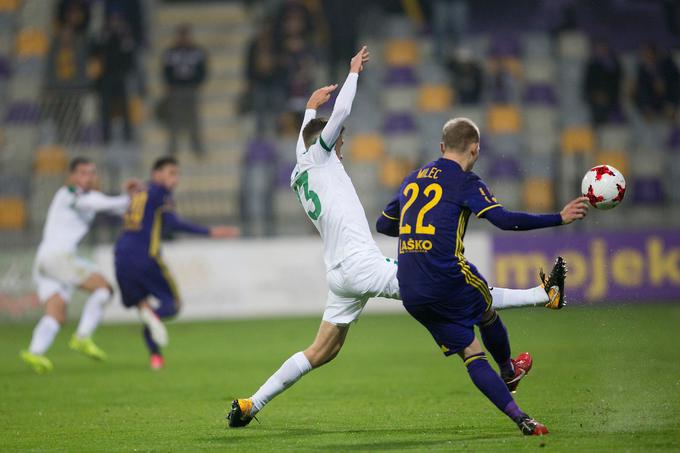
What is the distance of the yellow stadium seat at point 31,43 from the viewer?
24.1 m

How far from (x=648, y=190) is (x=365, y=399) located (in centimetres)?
1177

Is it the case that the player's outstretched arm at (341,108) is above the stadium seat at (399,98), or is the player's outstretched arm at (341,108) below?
below

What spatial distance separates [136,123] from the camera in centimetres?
2291

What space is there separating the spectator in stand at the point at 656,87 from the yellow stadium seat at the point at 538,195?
311cm

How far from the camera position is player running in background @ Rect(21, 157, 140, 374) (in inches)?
486

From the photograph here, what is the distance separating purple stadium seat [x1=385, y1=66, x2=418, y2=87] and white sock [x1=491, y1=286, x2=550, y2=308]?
53.9 ft

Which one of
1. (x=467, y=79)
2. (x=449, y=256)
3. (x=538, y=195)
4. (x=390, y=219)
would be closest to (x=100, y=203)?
(x=390, y=219)

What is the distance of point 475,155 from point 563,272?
35.4 inches

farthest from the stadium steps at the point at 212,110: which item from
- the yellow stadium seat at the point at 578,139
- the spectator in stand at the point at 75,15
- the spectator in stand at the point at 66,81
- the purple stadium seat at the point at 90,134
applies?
the yellow stadium seat at the point at 578,139

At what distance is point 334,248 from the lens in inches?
294

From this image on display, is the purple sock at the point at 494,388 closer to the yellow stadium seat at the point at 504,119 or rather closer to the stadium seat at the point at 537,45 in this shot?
the yellow stadium seat at the point at 504,119

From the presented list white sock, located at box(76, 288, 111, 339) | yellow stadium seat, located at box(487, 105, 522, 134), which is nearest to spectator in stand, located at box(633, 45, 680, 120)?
yellow stadium seat, located at box(487, 105, 522, 134)

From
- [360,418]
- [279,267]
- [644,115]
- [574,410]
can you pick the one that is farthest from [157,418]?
[644,115]

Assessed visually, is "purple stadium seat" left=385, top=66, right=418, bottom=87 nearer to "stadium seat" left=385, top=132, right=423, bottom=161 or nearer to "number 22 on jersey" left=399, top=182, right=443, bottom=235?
"stadium seat" left=385, top=132, right=423, bottom=161
